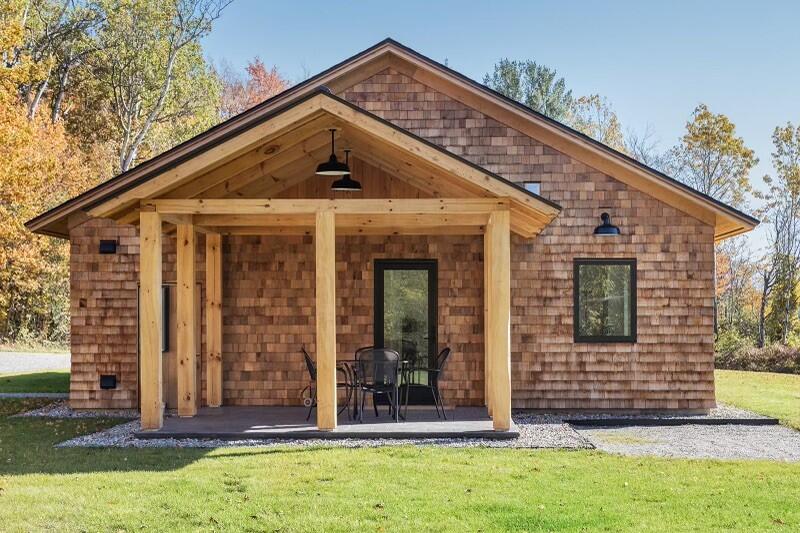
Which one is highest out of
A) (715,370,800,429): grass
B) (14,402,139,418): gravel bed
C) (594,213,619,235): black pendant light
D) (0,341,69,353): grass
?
(594,213,619,235): black pendant light

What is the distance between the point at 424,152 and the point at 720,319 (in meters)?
24.6

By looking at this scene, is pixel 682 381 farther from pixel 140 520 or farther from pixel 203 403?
pixel 140 520

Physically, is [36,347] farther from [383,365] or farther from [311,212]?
[311,212]

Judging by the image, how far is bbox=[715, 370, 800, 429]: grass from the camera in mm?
13905

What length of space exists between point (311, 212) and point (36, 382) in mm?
11060

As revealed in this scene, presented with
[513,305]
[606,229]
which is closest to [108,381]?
[513,305]

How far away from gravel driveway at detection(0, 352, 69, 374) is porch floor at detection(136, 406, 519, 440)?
11511mm

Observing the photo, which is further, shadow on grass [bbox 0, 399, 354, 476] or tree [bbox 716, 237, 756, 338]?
tree [bbox 716, 237, 756, 338]

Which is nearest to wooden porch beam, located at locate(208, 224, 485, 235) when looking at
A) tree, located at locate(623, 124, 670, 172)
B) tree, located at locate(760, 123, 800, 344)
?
tree, located at locate(760, 123, 800, 344)

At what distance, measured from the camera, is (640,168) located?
13188mm

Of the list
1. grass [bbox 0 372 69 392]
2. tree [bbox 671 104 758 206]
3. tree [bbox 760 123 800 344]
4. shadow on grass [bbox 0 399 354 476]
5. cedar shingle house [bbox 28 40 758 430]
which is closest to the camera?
shadow on grass [bbox 0 399 354 476]

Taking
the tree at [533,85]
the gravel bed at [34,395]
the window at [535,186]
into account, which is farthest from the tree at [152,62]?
the window at [535,186]

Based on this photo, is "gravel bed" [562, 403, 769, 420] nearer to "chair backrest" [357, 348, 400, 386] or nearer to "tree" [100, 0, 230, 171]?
"chair backrest" [357, 348, 400, 386]

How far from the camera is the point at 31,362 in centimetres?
2442
